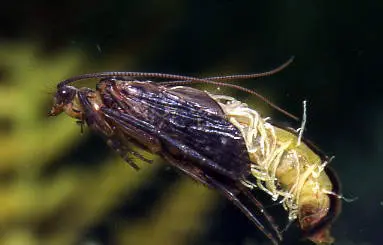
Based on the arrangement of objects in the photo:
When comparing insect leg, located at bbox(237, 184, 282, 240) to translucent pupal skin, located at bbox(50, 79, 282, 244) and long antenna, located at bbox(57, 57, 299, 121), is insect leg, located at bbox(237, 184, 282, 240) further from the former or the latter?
long antenna, located at bbox(57, 57, 299, 121)

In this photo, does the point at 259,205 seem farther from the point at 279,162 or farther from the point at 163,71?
the point at 163,71

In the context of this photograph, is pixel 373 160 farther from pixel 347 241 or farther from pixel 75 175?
pixel 75 175

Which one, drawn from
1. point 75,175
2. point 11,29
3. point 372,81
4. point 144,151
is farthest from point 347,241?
point 11,29

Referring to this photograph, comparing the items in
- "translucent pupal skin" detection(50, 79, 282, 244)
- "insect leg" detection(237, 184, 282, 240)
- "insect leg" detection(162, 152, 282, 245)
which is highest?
"translucent pupal skin" detection(50, 79, 282, 244)

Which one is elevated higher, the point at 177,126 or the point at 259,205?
the point at 177,126

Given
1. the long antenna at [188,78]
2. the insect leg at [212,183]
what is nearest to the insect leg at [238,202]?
the insect leg at [212,183]

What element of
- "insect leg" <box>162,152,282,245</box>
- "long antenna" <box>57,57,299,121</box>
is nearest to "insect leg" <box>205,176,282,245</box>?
"insect leg" <box>162,152,282,245</box>

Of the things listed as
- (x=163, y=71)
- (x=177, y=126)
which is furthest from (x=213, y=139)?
(x=163, y=71)
